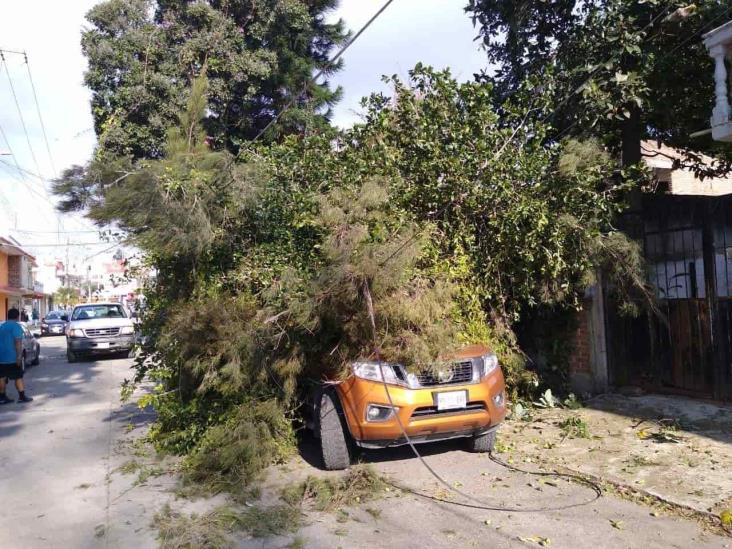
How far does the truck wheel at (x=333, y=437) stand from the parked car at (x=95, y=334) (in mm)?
13270

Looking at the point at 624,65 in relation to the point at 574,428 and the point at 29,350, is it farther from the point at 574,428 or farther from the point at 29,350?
the point at 29,350

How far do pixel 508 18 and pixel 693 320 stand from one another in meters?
5.09

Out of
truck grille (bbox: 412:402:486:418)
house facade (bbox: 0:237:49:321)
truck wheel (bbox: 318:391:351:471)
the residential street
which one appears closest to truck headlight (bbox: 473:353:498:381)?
truck grille (bbox: 412:402:486:418)

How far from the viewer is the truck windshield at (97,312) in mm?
19250

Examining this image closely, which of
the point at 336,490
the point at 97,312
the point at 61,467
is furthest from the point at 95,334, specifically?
the point at 336,490

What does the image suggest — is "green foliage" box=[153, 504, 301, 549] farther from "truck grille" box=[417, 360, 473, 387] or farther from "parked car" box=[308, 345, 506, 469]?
"truck grille" box=[417, 360, 473, 387]

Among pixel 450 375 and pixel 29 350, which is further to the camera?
pixel 29 350

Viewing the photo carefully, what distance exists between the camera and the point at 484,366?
20.6ft

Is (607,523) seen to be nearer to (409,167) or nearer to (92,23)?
(409,167)

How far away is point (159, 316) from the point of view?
24.2 ft

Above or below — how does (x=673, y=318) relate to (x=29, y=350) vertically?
above

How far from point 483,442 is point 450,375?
1092 mm

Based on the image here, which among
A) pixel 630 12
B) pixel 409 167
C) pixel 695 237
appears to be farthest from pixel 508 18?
pixel 695 237

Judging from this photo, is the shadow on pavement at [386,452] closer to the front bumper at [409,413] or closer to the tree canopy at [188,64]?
the front bumper at [409,413]
